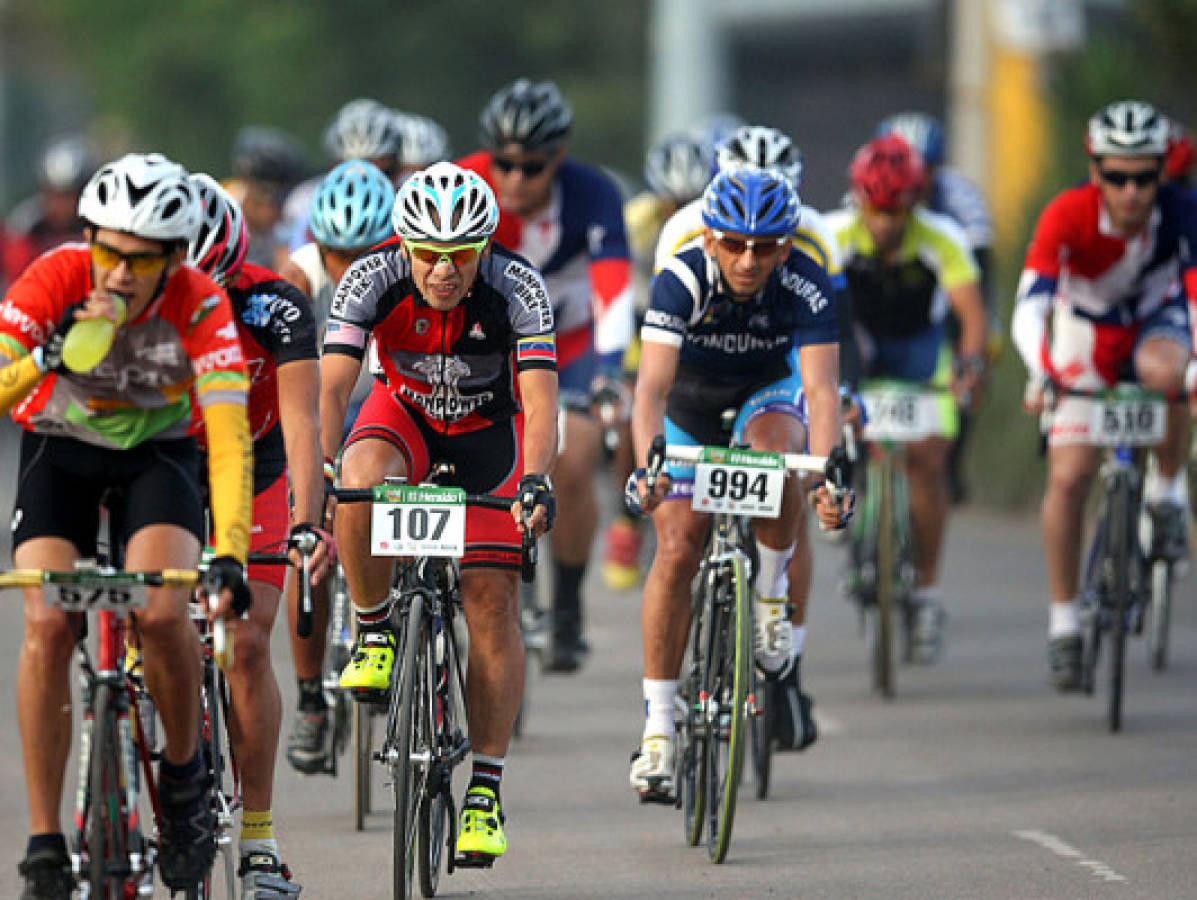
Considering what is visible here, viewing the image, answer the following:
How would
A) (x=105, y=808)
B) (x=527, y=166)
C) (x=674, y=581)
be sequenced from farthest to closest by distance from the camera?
(x=527, y=166) → (x=674, y=581) → (x=105, y=808)

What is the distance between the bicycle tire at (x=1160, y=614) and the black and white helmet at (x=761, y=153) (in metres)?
3.06

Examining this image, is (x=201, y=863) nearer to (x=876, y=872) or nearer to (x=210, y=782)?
(x=210, y=782)

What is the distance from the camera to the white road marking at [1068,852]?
8.41 meters

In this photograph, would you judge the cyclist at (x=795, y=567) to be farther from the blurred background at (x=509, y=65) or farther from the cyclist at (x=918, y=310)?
the blurred background at (x=509, y=65)

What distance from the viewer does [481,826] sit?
7.94m

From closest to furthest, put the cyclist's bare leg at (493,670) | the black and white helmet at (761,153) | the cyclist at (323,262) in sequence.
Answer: the cyclist's bare leg at (493,670) → the cyclist at (323,262) → the black and white helmet at (761,153)

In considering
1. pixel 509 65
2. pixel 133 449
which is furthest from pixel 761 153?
pixel 509 65

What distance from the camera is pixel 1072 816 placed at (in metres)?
9.46

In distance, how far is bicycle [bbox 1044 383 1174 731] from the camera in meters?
11.4

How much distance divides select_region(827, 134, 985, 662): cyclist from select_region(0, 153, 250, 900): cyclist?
635 cm

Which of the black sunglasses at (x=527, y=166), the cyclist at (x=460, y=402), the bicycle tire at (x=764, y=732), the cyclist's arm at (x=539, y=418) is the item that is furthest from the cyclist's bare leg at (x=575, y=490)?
the cyclist's arm at (x=539, y=418)

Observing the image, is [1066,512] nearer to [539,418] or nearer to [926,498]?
[926,498]

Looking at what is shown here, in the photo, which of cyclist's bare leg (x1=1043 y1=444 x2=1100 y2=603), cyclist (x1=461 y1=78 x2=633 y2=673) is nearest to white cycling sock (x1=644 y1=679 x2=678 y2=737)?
cyclist (x1=461 y1=78 x2=633 y2=673)

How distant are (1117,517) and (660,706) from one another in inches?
127
